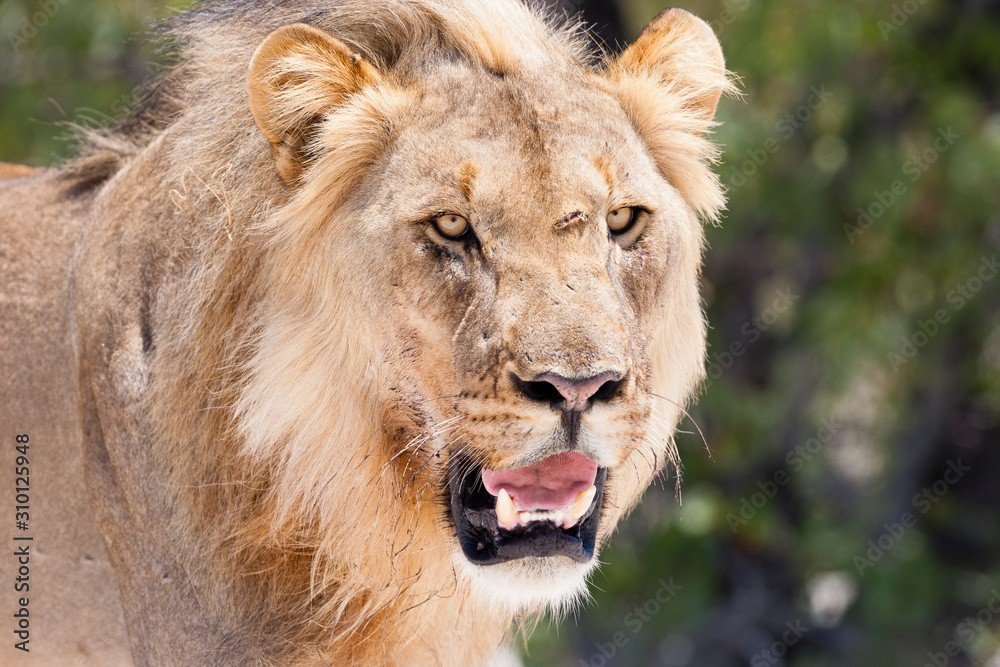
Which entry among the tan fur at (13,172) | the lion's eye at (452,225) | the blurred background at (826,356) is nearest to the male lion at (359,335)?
the lion's eye at (452,225)

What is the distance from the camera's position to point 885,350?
8.37 m

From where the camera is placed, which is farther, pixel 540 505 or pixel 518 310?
pixel 540 505

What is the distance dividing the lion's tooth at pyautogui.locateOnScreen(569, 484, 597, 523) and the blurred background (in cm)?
543

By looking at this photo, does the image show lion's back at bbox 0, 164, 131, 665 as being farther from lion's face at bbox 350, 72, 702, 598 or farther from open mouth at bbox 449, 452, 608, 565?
open mouth at bbox 449, 452, 608, 565

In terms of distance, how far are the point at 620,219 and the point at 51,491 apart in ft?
5.05

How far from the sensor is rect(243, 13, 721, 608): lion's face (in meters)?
2.19

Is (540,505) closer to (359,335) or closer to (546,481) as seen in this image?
(546,481)

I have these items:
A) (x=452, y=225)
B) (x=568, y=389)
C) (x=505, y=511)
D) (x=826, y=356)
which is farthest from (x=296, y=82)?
(x=826, y=356)

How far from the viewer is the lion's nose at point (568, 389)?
2.10m

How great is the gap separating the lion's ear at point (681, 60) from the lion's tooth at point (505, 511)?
104 centimetres

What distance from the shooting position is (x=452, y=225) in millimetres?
2322

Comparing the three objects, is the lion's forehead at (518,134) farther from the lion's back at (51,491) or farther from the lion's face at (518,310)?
the lion's back at (51,491)

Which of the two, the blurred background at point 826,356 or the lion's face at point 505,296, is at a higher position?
the lion's face at point 505,296

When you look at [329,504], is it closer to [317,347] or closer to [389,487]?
[389,487]
